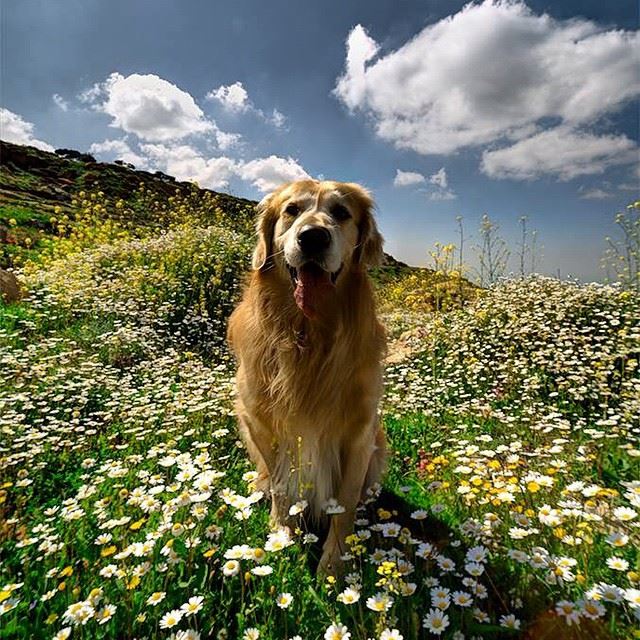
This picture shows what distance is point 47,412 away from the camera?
365cm

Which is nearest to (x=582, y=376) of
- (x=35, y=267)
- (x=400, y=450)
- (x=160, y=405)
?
(x=400, y=450)

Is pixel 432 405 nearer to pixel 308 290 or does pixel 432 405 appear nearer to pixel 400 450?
pixel 400 450

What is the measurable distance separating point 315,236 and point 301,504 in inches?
56.0

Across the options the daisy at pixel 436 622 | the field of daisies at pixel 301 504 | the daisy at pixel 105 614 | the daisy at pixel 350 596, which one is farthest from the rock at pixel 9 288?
the daisy at pixel 436 622

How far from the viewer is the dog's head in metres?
2.53

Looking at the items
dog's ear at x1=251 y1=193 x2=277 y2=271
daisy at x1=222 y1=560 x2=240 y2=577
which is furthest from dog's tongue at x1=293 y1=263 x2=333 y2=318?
daisy at x1=222 y1=560 x2=240 y2=577

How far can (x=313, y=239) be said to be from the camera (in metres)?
2.50

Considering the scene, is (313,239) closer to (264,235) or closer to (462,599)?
(264,235)

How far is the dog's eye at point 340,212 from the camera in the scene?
9.43 ft

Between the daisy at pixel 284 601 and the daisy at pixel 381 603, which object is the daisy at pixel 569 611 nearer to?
the daisy at pixel 381 603

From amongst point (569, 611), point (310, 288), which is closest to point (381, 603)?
point (569, 611)

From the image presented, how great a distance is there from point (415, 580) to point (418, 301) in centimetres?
773

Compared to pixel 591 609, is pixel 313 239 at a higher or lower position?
higher

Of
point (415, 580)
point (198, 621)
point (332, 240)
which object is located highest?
point (332, 240)
